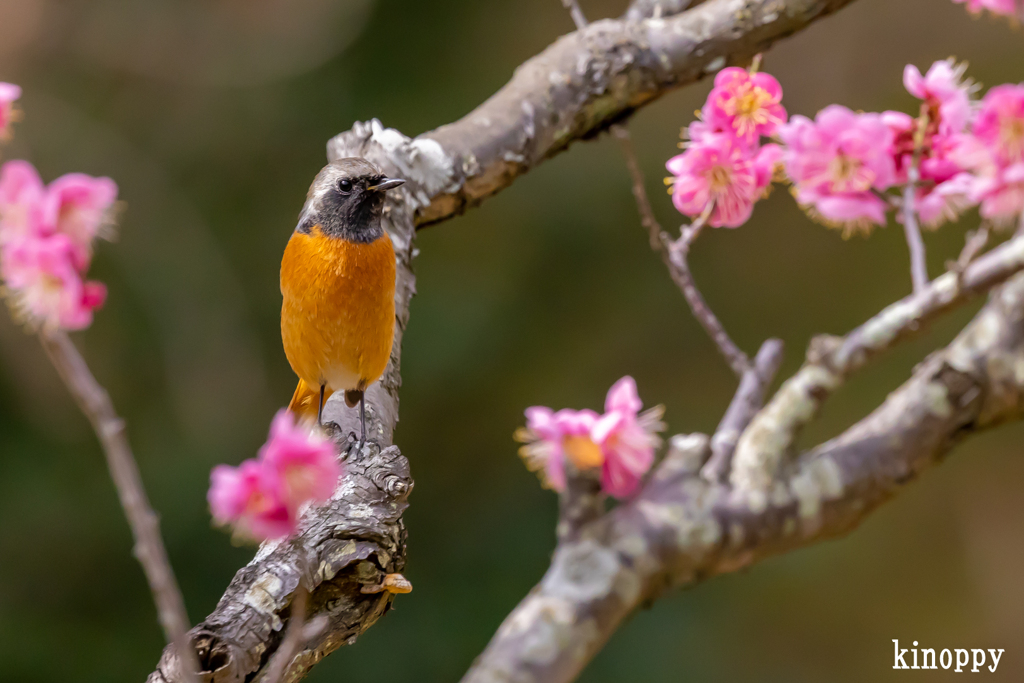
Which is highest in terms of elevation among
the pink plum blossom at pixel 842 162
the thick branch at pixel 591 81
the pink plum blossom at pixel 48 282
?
the thick branch at pixel 591 81

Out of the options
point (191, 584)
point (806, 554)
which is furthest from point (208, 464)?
point (806, 554)

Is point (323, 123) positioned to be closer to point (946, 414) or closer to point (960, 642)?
point (946, 414)

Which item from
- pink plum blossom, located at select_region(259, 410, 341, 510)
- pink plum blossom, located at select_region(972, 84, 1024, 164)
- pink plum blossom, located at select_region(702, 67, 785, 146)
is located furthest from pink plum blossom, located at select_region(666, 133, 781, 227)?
pink plum blossom, located at select_region(259, 410, 341, 510)

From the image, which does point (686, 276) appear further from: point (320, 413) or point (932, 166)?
point (320, 413)

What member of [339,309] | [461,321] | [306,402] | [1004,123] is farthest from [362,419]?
[461,321]

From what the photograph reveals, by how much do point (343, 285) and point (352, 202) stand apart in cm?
18

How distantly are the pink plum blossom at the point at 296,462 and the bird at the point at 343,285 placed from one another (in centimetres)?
79

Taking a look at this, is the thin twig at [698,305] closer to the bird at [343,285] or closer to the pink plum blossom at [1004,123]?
the pink plum blossom at [1004,123]

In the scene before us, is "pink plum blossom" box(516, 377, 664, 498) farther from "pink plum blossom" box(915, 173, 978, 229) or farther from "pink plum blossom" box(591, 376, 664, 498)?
"pink plum blossom" box(915, 173, 978, 229)

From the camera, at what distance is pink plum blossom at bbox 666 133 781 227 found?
134cm

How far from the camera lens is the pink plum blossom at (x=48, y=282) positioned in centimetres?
69

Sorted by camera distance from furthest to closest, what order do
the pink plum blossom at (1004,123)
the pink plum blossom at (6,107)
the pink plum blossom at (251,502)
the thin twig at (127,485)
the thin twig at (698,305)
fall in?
the thin twig at (698,305) < the pink plum blossom at (1004,123) < the pink plum blossom at (6,107) < the pink plum blossom at (251,502) < the thin twig at (127,485)

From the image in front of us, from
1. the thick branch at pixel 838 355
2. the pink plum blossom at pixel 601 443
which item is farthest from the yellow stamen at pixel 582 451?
the thick branch at pixel 838 355

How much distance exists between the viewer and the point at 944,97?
119cm
